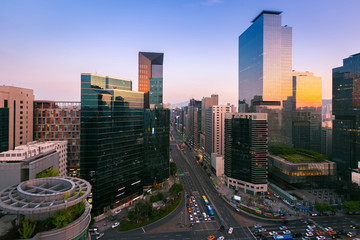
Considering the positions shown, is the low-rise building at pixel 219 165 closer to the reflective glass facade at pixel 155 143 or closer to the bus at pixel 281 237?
the reflective glass facade at pixel 155 143

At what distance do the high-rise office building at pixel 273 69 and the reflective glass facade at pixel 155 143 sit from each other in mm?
75454

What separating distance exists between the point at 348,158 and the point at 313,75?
73.0 meters

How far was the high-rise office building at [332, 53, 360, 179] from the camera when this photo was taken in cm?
9294

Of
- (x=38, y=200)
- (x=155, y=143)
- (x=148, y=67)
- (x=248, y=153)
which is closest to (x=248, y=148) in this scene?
(x=248, y=153)

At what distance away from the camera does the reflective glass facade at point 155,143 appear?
279ft

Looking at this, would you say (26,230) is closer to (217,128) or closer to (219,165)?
(219,165)

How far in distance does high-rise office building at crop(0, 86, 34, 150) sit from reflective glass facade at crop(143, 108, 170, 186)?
169 ft

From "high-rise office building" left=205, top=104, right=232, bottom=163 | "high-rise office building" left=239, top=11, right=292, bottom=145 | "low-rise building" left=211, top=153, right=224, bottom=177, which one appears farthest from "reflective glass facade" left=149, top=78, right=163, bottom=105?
"high-rise office building" left=239, top=11, right=292, bottom=145

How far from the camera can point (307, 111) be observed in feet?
450

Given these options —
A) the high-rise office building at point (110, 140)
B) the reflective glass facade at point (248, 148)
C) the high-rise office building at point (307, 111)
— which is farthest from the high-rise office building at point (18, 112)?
the high-rise office building at point (307, 111)

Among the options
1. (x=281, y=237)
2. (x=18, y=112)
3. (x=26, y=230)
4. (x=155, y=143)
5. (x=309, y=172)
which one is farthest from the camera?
(x=155, y=143)

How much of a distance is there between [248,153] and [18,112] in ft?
330

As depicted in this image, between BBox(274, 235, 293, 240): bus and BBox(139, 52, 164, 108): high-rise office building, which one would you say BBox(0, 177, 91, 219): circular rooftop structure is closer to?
BBox(274, 235, 293, 240): bus

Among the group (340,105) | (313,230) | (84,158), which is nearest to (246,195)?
(313,230)
